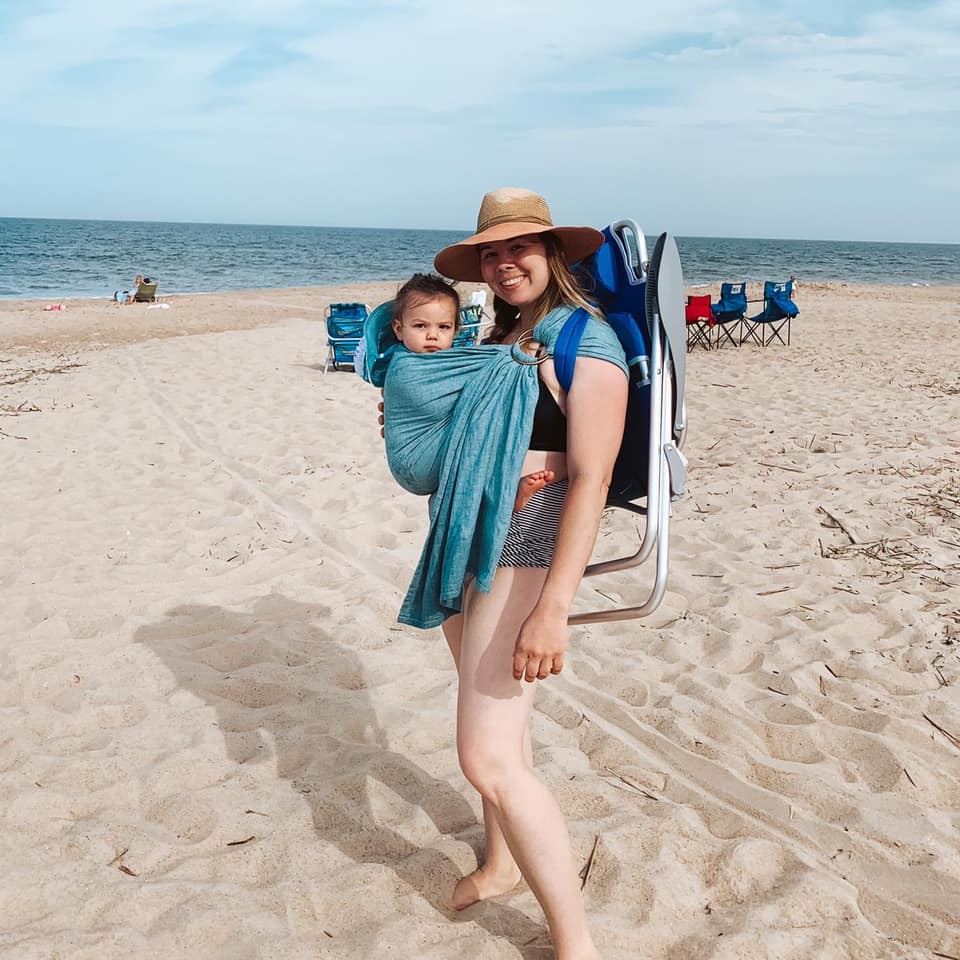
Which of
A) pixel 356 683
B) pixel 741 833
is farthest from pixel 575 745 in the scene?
pixel 356 683

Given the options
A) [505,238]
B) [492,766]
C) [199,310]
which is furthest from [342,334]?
[199,310]

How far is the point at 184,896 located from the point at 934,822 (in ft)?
7.36

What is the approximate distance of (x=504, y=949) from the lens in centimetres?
224

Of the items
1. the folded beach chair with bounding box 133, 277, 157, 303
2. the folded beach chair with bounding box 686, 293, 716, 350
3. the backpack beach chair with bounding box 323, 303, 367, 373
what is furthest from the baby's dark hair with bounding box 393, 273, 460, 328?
the folded beach chair with bounding box 133, 277, 157, 303

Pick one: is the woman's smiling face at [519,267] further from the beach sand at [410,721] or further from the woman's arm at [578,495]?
the beach sand at [410,721]

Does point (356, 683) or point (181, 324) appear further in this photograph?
point (181, 324)

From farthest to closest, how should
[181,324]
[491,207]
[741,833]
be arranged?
[181,324] → [741,833] → [491,207]

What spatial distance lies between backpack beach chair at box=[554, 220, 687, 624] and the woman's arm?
2.6 inches

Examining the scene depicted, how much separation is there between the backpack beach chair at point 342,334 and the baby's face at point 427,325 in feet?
28.1

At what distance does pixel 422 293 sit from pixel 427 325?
0.08 metres

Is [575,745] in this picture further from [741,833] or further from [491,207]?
[491,207]

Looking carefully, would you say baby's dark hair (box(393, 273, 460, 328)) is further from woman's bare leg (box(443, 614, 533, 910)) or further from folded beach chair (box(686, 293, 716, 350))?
folded beach chair (box(686, 293, 716, 350))

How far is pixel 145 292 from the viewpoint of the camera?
2058 cm

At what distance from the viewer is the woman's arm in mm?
1779
